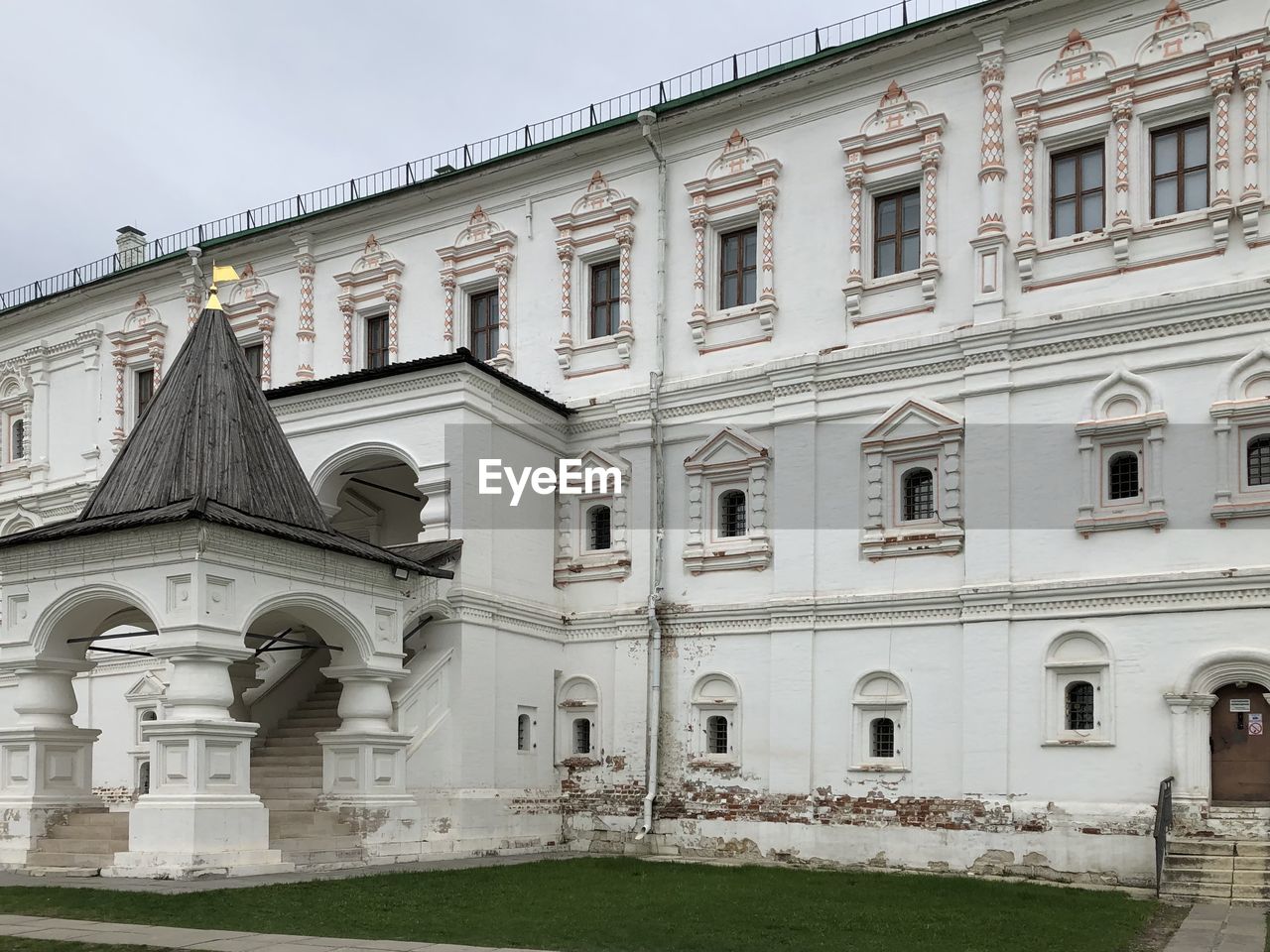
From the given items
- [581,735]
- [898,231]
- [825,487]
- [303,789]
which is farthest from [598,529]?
[898,231]

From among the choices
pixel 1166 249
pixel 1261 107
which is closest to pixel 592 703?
pixel 1166 249

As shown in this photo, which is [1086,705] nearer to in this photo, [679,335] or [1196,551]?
[1196,551]

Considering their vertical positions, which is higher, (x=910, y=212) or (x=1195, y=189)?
(x=910, y=212)

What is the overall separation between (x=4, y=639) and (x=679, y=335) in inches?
396

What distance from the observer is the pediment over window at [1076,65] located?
694 inches

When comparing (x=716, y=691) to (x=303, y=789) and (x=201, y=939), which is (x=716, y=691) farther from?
(x=201, y=939)

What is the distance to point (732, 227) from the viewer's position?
2067 cm

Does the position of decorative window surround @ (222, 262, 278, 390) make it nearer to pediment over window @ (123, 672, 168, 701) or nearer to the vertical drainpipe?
pediment over window @ (123, 672, 168, 701)

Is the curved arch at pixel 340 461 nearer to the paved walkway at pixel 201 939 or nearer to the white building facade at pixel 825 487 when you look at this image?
the white building facade at pixel 825 487

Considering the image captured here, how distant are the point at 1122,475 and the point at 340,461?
10865 millimetres

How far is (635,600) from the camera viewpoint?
20453 millimetres

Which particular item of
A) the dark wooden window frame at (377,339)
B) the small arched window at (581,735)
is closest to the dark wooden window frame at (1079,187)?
Answer: the small arched window at (581,735)

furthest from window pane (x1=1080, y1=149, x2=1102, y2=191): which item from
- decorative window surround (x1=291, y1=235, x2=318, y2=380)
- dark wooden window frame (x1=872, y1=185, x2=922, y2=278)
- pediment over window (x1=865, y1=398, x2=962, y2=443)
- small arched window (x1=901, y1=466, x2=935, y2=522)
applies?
decorative window surround (x1=291, y1=235, x2=318, y2=380)

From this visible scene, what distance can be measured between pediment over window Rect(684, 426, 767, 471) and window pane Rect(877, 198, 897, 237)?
3.41 metres
